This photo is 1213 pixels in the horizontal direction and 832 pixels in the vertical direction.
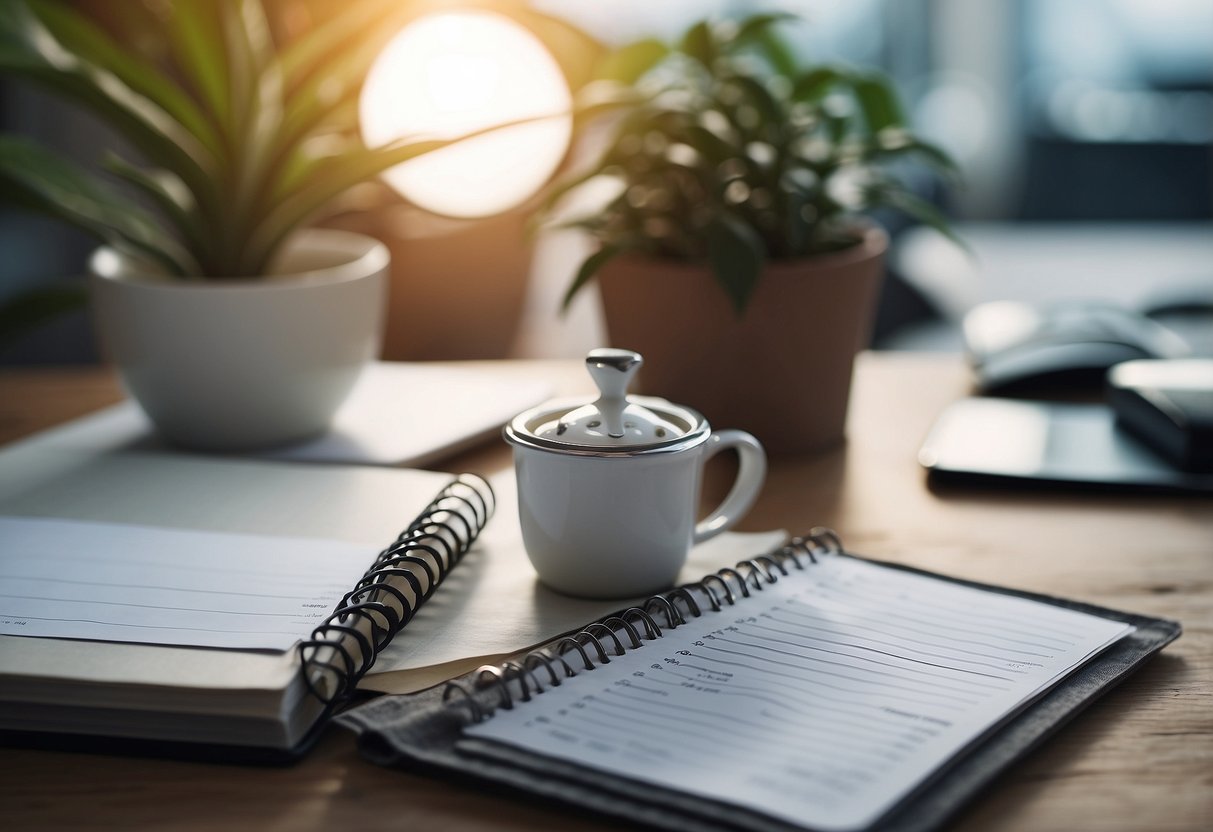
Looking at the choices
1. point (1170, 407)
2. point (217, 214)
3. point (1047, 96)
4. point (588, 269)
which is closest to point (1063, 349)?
point (1170, 407)

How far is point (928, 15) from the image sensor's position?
476 centimetres

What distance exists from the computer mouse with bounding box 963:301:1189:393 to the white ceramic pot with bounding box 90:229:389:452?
53 cm

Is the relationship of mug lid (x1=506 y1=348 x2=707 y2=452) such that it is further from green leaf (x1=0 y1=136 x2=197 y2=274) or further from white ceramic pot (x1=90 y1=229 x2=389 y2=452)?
green leaf (x1=0 y1=136 x2=197 y2=274)

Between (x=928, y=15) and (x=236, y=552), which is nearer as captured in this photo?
(x=236, y=552)

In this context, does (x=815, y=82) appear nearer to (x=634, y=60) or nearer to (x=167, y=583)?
(x=634, y=60)

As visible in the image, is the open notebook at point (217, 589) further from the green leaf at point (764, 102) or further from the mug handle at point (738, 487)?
the green leaf at point (764, 102)

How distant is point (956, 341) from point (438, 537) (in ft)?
3.95

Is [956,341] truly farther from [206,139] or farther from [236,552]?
[236,552]

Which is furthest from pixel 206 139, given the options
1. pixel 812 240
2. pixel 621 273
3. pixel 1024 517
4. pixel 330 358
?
pixel 1024 517

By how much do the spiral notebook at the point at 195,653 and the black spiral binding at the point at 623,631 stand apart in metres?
0.06

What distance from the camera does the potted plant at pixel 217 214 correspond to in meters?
0.76

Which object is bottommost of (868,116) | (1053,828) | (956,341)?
(956,341)

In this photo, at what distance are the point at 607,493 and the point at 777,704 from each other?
5.5 inches

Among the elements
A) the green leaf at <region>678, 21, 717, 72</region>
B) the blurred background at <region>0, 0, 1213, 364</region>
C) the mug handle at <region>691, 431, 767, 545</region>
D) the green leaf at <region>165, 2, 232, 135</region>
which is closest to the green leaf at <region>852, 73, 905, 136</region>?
the green leaf at <region>678, 21, 717, 72</region>
